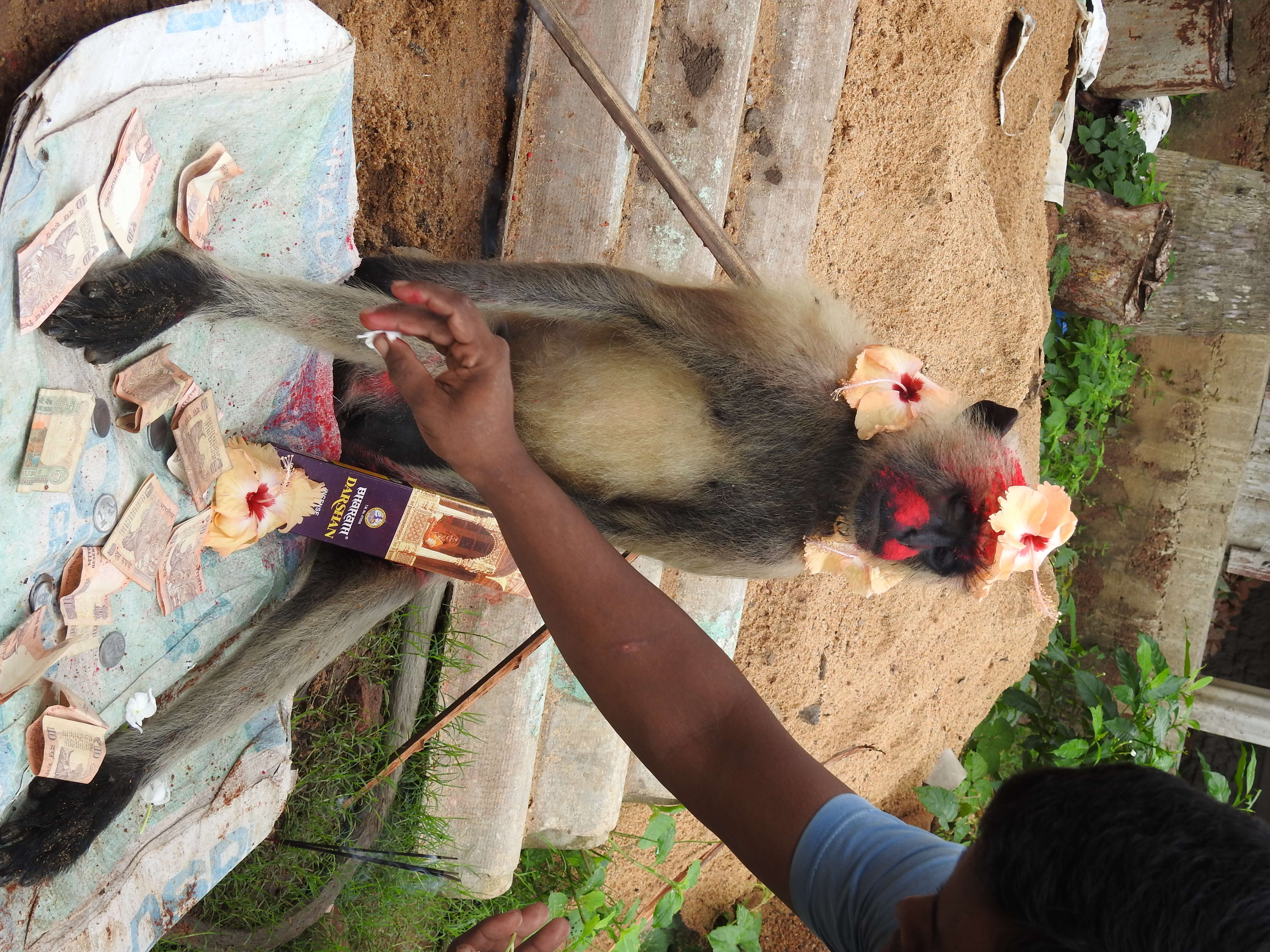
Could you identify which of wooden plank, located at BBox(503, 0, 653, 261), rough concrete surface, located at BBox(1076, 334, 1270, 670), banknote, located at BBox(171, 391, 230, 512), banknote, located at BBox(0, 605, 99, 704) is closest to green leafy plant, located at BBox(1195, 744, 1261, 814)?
rough concrete surface, located at BBox(1076, 334, 1270, 670)

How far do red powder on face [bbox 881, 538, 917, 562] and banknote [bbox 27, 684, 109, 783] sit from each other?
1.88m

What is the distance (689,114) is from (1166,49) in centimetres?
390

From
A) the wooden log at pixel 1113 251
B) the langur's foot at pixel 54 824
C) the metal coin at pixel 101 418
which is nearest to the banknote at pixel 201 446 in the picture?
the metal coin at pixel 101 418

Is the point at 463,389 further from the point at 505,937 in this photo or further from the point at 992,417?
the point at 992,417

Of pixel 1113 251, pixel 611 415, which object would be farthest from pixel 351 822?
pixel 1113 251

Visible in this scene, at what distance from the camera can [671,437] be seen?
2.44 metres

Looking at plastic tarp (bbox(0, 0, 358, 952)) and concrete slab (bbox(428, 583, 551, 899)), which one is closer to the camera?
plastic tarp (bbox(0, 0, 358, 952))

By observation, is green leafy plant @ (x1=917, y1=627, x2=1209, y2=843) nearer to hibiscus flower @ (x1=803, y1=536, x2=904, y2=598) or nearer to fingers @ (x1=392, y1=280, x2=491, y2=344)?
hibiscus flower @ (x1=803, y1=536, x2=904, y2=598)

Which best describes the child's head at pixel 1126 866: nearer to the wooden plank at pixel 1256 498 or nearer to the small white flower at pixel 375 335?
the small white flower at pixel 375 335

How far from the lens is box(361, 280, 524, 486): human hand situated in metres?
1.60

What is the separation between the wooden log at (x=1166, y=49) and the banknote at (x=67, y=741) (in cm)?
644

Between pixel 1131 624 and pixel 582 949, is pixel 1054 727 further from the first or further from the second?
pixel 582 949

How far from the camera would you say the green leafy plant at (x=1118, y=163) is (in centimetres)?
573

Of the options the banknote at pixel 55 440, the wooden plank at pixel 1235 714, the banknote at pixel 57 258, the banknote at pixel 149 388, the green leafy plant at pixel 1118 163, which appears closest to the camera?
the banknote at pixel 57 258
